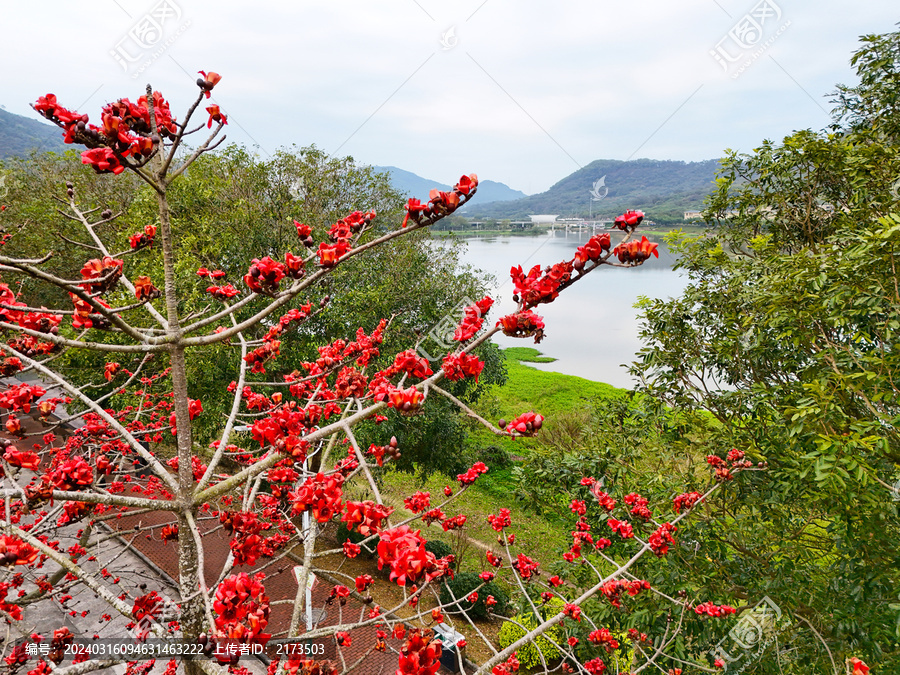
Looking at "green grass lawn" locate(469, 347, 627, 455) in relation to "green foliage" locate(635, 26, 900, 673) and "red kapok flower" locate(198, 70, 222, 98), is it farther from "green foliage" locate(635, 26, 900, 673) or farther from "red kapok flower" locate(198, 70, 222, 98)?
"red kapok flower" locate(198, 70, 222, 98)

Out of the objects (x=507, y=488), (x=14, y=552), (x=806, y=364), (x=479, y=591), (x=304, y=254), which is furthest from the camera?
(x=507, y=488)

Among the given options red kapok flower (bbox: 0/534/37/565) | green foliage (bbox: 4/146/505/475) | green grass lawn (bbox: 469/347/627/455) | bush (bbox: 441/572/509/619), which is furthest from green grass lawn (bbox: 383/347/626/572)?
red kapok flower (bbox: 0/534/37/565)

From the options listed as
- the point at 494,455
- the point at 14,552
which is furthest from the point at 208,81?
the point at 494,455

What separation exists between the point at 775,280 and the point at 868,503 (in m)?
1.34

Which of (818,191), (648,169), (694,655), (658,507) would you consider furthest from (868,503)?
(648,169)

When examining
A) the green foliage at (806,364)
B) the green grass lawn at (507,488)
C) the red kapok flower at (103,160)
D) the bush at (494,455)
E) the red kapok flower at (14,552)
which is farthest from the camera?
the bush at (494,455)

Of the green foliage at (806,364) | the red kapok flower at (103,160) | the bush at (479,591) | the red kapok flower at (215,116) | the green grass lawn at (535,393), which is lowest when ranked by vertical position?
the green grass lawn at (535,393)

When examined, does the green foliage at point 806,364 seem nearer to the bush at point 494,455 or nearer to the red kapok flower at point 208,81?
the red kapok flower at point 208,81

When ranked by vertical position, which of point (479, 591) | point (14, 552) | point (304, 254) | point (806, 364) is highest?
point (304, 254)

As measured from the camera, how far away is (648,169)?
44438 millimetres

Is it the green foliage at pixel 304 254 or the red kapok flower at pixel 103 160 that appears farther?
the green foliage at pixel 304 254

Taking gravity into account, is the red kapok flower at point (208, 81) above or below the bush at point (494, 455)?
above

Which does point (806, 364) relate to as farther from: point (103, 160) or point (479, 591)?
point (479, 591)

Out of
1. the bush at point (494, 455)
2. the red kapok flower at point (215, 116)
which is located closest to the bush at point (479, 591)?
the red kapok flower at point (215, 116)
